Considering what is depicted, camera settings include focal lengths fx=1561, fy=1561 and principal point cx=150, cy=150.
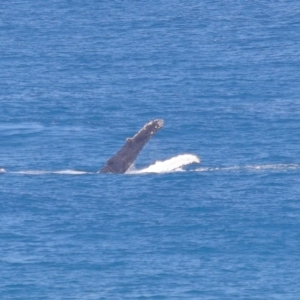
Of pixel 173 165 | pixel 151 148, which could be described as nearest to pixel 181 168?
pixel 173 165

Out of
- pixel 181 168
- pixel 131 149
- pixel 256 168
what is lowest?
pixel 256 168

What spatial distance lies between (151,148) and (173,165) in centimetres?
645

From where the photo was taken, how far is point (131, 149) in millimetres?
54531

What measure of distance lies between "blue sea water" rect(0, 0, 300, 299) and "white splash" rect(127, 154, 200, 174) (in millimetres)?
283

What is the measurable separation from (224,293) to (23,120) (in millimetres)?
27737

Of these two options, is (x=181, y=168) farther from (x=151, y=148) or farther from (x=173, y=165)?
(x=151, y=148)

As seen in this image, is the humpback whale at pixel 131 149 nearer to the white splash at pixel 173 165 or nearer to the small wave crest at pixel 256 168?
the white splash at pixel 173 165

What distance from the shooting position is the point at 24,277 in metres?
44.5

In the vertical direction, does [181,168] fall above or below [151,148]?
above

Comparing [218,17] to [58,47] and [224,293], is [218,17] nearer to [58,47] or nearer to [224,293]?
[58,47]

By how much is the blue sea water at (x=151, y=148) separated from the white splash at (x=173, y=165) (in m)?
0.28

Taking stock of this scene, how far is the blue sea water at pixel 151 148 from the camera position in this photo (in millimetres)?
45125

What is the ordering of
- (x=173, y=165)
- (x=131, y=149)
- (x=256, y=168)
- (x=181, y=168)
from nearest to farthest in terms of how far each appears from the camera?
(x=131, y=149) < (x=181, y=168) < (x=173, y=165) < (x=256, y=168)

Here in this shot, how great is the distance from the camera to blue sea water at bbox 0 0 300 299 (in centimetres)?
4512
